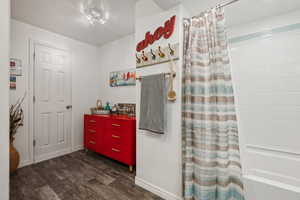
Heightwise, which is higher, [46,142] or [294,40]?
[294,40]

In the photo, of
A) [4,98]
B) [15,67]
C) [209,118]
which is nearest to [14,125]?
[15,67]

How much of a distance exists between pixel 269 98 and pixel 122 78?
8.20ft

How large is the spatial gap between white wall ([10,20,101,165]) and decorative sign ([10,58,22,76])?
6 cm

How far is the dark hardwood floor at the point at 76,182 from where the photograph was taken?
1622 millimetres

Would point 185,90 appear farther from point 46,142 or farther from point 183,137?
Result: point 46,142

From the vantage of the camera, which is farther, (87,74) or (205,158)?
(87,74)

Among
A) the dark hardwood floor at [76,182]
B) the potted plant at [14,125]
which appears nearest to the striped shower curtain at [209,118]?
the dark hardwood floor at [76,182]

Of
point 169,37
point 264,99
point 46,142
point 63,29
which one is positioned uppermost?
point 63,29

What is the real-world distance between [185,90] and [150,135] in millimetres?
710

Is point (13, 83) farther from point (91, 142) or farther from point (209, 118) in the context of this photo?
point (209, 118)

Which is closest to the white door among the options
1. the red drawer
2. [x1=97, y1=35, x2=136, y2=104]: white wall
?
the red drawer

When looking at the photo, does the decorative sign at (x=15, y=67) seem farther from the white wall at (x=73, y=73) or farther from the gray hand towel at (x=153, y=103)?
the gray hand towel at (x=153, y=103)

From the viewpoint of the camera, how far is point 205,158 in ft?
4.26

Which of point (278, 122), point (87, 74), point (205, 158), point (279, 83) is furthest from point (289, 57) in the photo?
point (87, 74)
